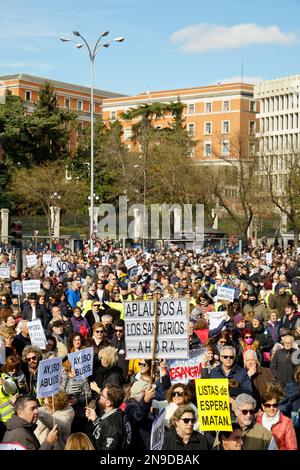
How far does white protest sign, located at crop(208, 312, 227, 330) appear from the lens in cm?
1577

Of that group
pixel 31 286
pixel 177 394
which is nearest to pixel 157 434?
pixel 177 394

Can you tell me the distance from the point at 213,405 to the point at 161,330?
151 centimetres

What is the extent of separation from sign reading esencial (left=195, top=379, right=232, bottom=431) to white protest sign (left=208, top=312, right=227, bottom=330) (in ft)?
24.5

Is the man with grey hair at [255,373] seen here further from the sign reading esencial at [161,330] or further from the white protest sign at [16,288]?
the white protest sign at [16,288]

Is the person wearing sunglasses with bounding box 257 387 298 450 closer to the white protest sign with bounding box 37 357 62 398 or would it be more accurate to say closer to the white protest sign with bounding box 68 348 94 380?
the white protest sign with bounding box 37 357 62 398

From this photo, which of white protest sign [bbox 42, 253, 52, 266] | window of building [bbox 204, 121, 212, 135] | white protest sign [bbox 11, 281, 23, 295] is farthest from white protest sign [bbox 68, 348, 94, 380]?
window of building [bbox 204, 121, 212, 135]

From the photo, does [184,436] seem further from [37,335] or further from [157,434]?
[37,335]

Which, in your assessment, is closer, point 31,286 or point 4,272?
point 31,286

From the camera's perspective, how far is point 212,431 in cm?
848

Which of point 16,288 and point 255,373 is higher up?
point 16,288

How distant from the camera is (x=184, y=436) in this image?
7902 millimetres

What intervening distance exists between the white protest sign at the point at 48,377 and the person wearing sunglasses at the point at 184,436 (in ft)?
4.43

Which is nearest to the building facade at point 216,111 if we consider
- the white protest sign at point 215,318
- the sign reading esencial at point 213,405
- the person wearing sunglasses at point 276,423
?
the white protest sign at point 215,318
